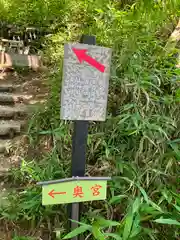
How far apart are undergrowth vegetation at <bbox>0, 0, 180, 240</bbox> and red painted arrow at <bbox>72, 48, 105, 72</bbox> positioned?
495 millimetres

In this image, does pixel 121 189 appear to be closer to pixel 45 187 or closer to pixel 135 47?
pixel 45 187

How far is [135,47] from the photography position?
8.69 ft

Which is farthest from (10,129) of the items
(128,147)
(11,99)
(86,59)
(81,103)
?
(86,59)

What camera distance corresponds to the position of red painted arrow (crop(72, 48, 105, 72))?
1.72 metres

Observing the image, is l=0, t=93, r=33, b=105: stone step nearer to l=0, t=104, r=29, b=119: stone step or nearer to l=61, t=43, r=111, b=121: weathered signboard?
l=0, t=104, r=29, b=119: stone step

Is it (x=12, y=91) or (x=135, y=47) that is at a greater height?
(x=135, y=47)

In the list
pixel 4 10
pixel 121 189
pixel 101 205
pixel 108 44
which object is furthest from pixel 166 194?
pixel 4 10

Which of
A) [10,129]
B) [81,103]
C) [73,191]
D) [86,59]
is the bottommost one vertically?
[10,129]

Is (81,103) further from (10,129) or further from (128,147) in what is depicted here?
(10,129)

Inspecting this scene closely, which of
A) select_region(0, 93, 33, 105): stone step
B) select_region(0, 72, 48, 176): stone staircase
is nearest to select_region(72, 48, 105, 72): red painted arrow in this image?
select_region(0, 72, 48, 176): stone staircase

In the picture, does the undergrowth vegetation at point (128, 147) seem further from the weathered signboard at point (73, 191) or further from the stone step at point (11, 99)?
the stone step at point (11, 99)

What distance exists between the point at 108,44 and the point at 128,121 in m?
0.95

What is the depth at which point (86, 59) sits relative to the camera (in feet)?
5.74

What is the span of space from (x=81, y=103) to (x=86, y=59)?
0.89 ft
